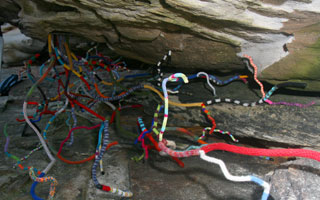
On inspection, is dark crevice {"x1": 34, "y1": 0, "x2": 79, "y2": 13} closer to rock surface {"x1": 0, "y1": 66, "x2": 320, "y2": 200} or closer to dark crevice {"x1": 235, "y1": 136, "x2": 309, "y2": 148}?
rock surface {"x1": 0, "y1": 66, "x2": 320, "y2": 200}

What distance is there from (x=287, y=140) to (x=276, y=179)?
0.23m

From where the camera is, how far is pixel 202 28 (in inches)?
36.0

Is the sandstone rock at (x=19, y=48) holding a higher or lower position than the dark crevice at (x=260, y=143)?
lower

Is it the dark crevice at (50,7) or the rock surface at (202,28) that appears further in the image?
the dark crevice at (50,7)

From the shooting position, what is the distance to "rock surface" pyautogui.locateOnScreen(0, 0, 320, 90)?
0.76m

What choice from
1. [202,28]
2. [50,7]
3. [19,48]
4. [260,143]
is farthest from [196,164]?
[19,48]

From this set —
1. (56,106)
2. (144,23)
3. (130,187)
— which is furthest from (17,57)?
(130,187)

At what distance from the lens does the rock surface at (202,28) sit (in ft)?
2.50

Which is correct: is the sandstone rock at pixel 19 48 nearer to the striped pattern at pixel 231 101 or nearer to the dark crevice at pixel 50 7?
the dark crevice at pixel 50 7

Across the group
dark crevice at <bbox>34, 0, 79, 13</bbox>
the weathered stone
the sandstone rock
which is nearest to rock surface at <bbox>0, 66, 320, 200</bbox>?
the weathered stone

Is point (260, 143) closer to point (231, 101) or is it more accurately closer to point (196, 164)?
point (231, 101)

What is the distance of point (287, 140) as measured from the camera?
0.94 metres

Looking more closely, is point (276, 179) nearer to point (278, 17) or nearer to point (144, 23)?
point (278, 17)

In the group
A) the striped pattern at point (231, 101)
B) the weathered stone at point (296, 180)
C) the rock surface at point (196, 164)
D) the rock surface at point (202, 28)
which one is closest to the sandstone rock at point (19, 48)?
Result: the rock surface at point (202, 28)
